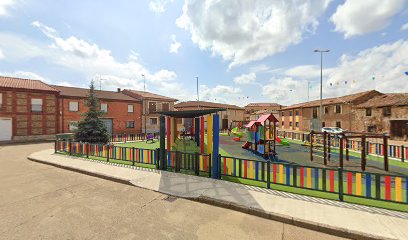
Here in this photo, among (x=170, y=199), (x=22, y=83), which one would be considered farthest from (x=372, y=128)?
(x=22, y=83)

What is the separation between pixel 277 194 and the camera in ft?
18.7

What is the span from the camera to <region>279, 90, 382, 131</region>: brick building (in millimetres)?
30547

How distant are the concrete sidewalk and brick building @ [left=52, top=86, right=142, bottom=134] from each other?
20445 millimetres

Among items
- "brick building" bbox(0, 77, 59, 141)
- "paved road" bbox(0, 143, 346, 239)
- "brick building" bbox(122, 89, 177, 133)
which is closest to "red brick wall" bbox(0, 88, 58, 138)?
"brick building" bbox(0, 77, 59, 141)

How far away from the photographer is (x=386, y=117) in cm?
2500

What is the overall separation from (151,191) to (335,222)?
5425 mm

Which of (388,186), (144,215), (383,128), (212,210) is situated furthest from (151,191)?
(383,128)

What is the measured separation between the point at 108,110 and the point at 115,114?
125 centimetres

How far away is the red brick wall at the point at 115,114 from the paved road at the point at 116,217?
2234cm

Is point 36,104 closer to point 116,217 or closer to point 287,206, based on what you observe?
point 116,217

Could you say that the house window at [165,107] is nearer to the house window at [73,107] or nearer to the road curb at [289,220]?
the house window at [73,107]

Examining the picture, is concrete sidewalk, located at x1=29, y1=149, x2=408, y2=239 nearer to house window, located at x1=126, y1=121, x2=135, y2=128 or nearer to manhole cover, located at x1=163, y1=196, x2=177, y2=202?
manhole cover, located at x1=163, y1=196, x2=177, y2=202

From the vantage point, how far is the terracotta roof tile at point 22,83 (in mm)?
22123

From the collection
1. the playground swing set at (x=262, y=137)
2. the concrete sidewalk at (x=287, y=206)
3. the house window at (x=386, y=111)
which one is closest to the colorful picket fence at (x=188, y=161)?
the concrete sidewalk at (x=287, y=206)
